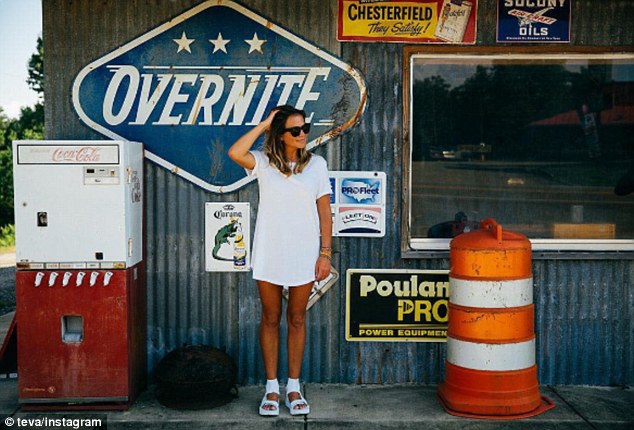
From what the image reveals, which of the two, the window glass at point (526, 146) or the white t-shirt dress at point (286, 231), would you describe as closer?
the white t-shirt dress at point (286, 231)

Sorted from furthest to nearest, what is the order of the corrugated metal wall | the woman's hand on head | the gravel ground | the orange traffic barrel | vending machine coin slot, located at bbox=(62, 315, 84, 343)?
1. the gravel ground
2. the corrugated metal wall
3. vending machine coin slot, located at bbox=(62, 315, 84, 343)
4. the orange traffic barrel
5. the woman's hand on head

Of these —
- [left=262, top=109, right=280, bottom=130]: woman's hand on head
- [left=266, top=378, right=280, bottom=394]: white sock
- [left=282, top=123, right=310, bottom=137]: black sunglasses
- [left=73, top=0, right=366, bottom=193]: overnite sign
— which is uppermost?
[left=73, top=0, right=366, bottom=193]: overnite sign

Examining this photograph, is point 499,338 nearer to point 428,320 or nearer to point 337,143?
point 428,320

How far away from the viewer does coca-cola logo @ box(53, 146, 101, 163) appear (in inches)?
197

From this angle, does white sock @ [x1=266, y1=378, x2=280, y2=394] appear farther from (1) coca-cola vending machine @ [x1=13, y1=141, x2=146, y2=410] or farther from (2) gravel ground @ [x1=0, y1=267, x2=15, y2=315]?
(2) gravel ground @ [x1=0, y1=267, x2=15, y2=315]

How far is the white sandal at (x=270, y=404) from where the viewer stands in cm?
504

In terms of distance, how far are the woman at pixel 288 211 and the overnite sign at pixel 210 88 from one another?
29.2 inches

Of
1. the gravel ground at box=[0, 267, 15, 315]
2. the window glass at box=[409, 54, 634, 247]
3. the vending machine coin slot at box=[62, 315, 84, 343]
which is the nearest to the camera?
the vending machine coin slot at box=[62, 315, 84, 343]

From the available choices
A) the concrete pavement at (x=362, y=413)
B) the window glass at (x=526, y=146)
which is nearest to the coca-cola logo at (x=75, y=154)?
the concrete pavement at (x=362, y=413)

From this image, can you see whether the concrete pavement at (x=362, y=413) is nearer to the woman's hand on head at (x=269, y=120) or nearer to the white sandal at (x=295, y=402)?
the white sandal at (x=295, y=402)

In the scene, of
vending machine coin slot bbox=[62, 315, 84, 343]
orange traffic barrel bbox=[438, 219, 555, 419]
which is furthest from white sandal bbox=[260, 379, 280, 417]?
vending machine coin slot bbox=[62, 315, 84, 343]

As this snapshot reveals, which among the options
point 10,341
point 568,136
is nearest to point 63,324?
point 10,341

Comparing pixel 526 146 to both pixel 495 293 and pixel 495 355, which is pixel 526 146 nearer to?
pixel 495 293

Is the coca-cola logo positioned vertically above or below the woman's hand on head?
below
